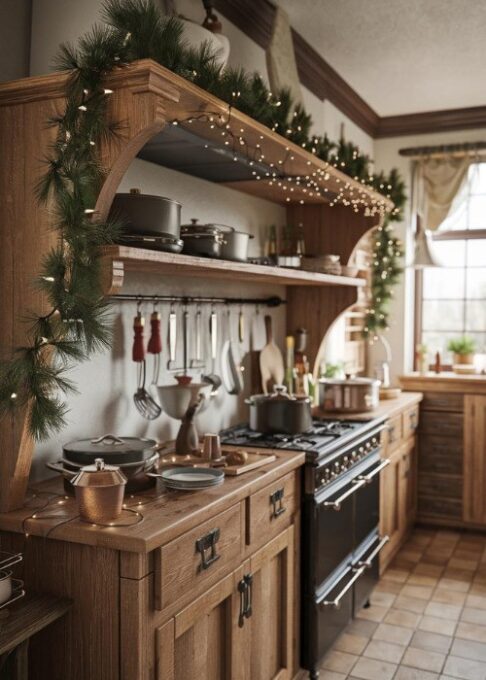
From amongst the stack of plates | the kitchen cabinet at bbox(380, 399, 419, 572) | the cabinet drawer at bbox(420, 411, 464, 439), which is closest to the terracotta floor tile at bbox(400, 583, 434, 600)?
the kitchen cabinet at bbox(380, 399, 419, 572)

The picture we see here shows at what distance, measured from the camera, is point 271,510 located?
245 cm

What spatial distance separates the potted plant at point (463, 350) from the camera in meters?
5.11

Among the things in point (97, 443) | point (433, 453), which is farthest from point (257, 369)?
point (433, 453)

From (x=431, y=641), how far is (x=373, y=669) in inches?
15.5

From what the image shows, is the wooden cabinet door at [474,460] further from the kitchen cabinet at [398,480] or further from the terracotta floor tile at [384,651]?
the terracotta floor tile at [384,651]

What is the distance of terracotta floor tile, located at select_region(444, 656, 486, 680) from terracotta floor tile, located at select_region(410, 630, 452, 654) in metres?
0.10

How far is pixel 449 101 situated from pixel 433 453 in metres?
2.43

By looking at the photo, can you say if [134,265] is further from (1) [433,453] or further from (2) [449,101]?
(2) [449,101]

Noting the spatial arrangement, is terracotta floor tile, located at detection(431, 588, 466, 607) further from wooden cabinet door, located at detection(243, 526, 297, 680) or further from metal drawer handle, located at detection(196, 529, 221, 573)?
metal drawer handle, located at detection(196, 529, 221, 573)

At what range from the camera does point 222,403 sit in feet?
10.6

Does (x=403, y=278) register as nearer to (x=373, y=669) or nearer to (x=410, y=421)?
(x=410, y=421)

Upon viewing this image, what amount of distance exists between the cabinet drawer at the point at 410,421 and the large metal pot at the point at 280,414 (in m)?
1.49

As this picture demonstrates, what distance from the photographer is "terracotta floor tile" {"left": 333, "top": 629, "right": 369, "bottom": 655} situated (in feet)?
10.2

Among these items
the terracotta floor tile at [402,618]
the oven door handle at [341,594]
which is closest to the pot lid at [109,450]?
the oven door handle at [341,594]
